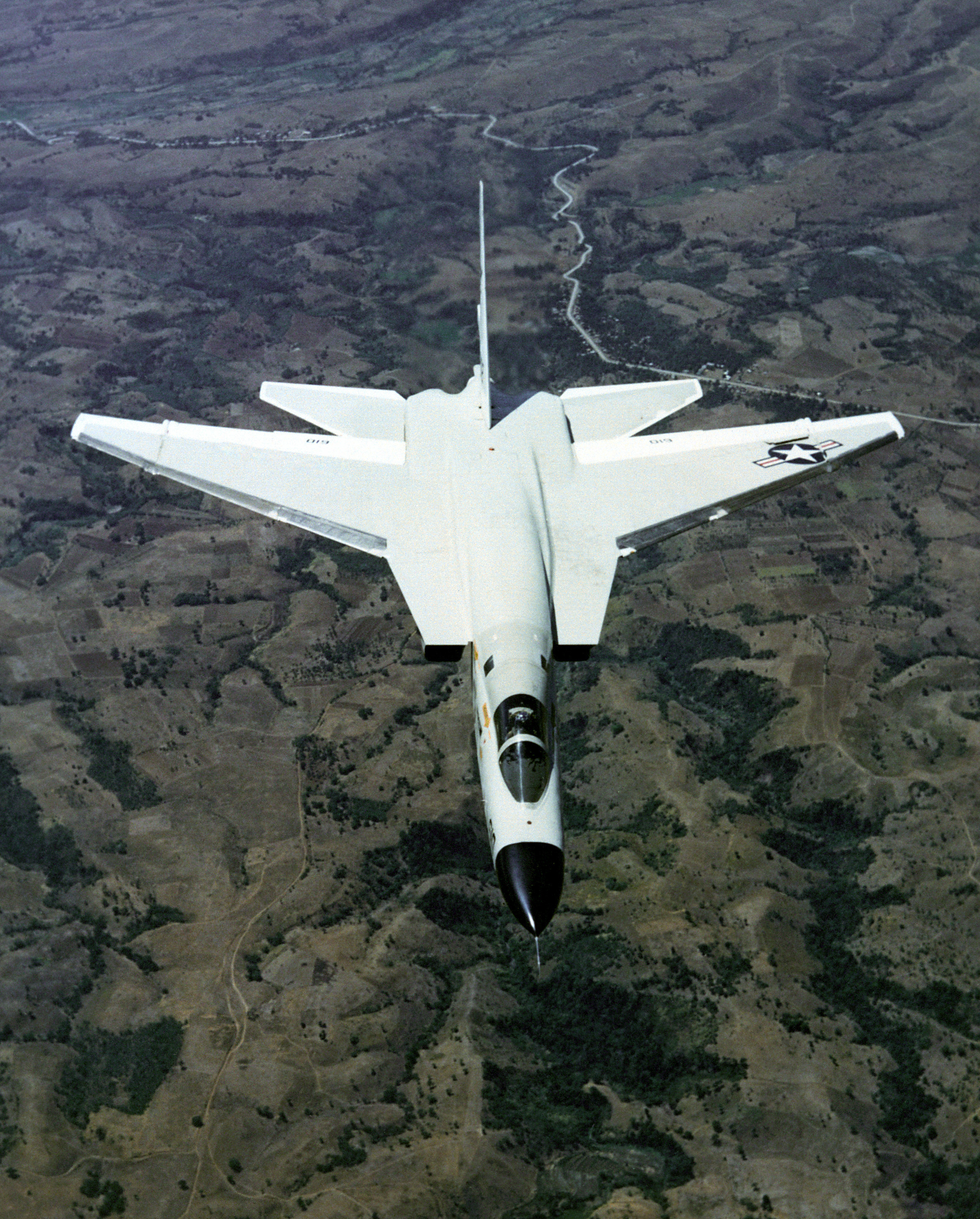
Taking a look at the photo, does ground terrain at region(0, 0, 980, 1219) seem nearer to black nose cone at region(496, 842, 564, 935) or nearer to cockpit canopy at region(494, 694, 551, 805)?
black nose cone at region(496, 842, 564, 935)

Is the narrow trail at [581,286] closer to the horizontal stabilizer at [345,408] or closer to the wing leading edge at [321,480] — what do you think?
the horizontal stabilizer at [345,408]

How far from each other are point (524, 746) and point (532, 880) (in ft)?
13.5

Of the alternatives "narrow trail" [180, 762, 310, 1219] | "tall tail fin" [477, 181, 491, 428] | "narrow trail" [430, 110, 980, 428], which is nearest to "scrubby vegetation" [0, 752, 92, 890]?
"narrow trail" [180, 762, 310, 1219]

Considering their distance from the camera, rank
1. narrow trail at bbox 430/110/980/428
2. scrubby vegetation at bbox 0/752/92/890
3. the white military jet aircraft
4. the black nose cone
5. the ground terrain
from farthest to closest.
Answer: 1. narrow trail at bbox 430/110/980/428
2. scrubby vegetation at bbox 0/752/92/890
3. the ground terrain
4. the white military jet aircraft
5. the black nose cone

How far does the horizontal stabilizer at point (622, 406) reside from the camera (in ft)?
202

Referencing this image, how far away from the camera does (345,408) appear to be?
205 feet

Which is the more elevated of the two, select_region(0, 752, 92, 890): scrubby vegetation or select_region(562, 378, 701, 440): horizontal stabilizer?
select_region(562, 378, 701, 440): horizontal stabilizer

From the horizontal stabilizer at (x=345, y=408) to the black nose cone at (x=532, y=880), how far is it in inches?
1040

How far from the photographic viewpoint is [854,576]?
10700 cm

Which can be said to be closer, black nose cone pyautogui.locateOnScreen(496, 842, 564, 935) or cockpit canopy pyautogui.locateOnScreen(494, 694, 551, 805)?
black nose cone pyautogui.locateOnScreen(496, 842, 564, 935)

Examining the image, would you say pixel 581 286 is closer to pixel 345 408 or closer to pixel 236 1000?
pixel 345 408

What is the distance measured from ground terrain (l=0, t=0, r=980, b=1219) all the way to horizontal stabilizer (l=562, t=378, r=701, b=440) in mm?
27058

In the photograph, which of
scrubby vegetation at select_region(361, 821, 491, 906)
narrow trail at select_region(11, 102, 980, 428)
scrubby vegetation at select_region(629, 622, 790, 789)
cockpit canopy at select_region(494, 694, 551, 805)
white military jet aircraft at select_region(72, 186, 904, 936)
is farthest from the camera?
narrow trail at select_region(11, 102, 980, 428)

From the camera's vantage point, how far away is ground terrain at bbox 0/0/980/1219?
6316cm
